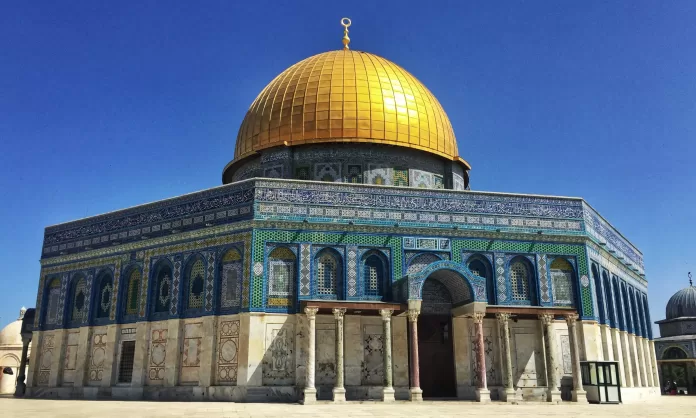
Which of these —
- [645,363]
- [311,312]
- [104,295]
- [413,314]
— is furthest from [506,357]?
[104,295]

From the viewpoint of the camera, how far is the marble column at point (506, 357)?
18.0 m

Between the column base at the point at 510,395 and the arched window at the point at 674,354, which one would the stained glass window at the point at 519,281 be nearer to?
the column base at the point at 510,395

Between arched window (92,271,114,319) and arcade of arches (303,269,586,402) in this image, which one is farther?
arched window (92,271,114,319)

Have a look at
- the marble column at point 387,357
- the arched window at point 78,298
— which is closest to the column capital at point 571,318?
the marble column at point 387,357

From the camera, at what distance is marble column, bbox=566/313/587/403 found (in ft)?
59.7

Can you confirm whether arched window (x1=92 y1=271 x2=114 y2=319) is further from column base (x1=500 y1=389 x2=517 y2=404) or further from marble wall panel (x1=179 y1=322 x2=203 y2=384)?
column base (x1=500 y1=389 x2=517 y2=404)

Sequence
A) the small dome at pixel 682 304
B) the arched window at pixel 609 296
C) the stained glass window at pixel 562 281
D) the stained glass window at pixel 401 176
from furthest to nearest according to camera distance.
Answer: the small dome at pixel 682 304 < the stained glass window at pixel 401 176 < the arched window at pixel 609 296 < the stained glass window at pixel 562 281

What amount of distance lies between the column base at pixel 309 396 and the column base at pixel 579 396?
298 inches

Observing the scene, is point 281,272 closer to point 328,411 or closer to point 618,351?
point 328,411

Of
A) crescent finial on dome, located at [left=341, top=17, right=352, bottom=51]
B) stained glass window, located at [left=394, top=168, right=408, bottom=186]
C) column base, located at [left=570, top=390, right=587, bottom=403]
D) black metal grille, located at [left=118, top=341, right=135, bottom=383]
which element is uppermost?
crescent finial on dome, located at [left=341, top=17, right=352, bottom=51]

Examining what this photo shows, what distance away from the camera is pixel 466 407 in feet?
50.9

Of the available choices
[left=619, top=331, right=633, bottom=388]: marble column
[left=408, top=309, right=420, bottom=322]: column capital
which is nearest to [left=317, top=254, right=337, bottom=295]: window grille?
[left=408, top=309, right=420, bottom=322]: column capital

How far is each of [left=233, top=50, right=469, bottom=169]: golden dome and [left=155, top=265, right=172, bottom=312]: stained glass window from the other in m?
5.82

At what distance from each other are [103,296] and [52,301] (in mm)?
2850
